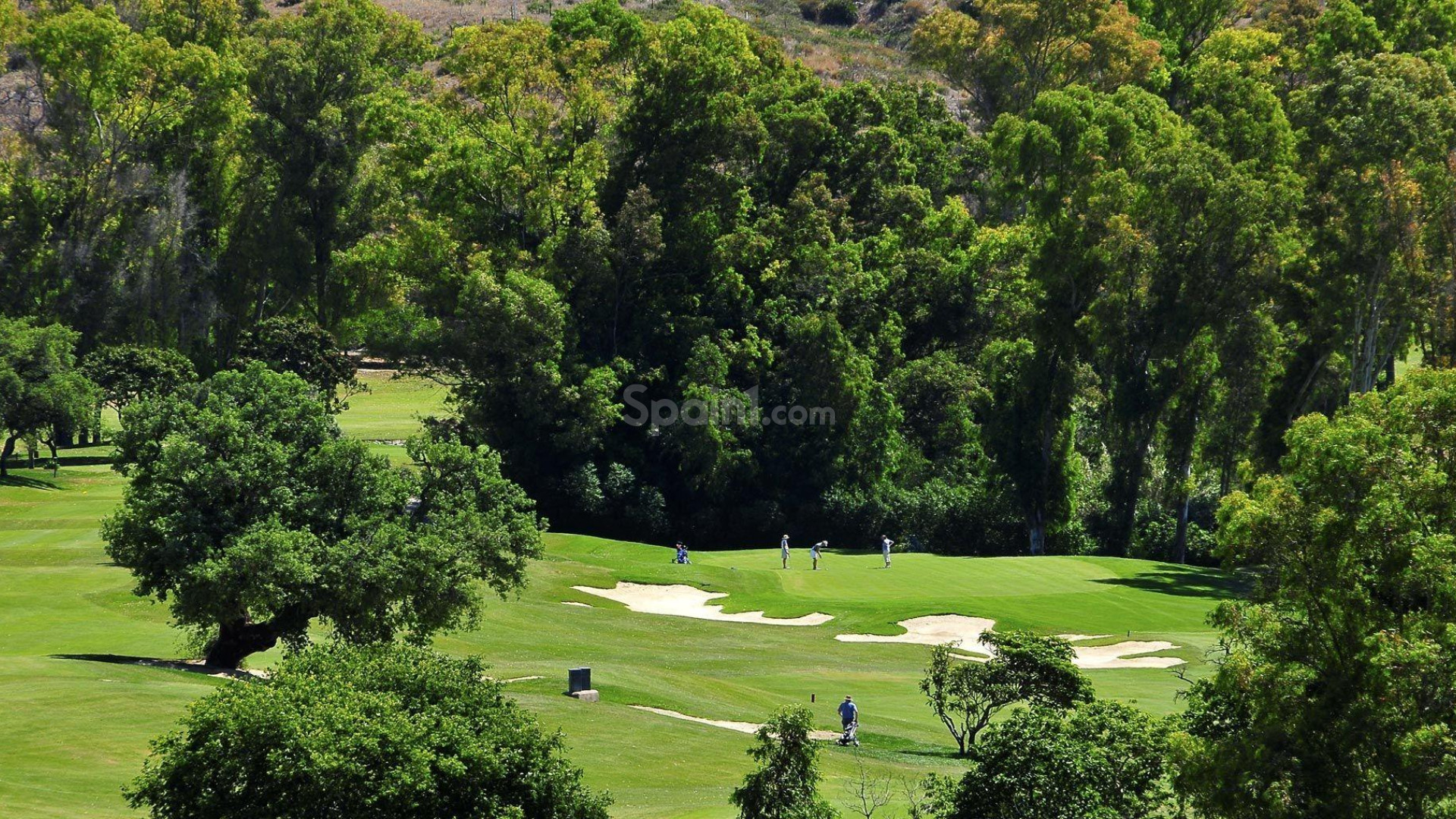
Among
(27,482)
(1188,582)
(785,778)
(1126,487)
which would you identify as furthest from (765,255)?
(785,778)

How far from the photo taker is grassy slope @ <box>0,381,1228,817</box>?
27.8 m

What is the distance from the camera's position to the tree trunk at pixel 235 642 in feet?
117

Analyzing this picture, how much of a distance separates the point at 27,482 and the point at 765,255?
33221 millimetres

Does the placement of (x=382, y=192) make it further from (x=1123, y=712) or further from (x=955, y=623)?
(x=1123, y=712)

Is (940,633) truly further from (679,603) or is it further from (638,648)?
(638,648)

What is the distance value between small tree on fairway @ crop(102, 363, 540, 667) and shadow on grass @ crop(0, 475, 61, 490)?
30115mm

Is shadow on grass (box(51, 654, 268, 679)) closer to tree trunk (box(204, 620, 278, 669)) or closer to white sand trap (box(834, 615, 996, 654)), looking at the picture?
tree trunk (box(204, 620, 278, 669))

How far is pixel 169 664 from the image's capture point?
3559cm

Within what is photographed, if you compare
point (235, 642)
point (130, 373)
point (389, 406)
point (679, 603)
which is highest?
point (130, 373)

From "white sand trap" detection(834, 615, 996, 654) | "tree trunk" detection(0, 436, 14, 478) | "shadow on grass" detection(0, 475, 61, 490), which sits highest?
"tree trunk" detection(0, 436, 14, 478)

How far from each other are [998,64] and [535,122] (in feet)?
129

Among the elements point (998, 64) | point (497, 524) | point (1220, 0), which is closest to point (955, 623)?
point (497, 524)

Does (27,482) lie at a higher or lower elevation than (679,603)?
higher

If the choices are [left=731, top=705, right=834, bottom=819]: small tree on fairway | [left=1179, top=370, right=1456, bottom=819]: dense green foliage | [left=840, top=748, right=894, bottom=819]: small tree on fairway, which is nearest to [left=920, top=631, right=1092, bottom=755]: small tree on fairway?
[left=840, top=748, right=894, bottom=819]: small tree on fairway
